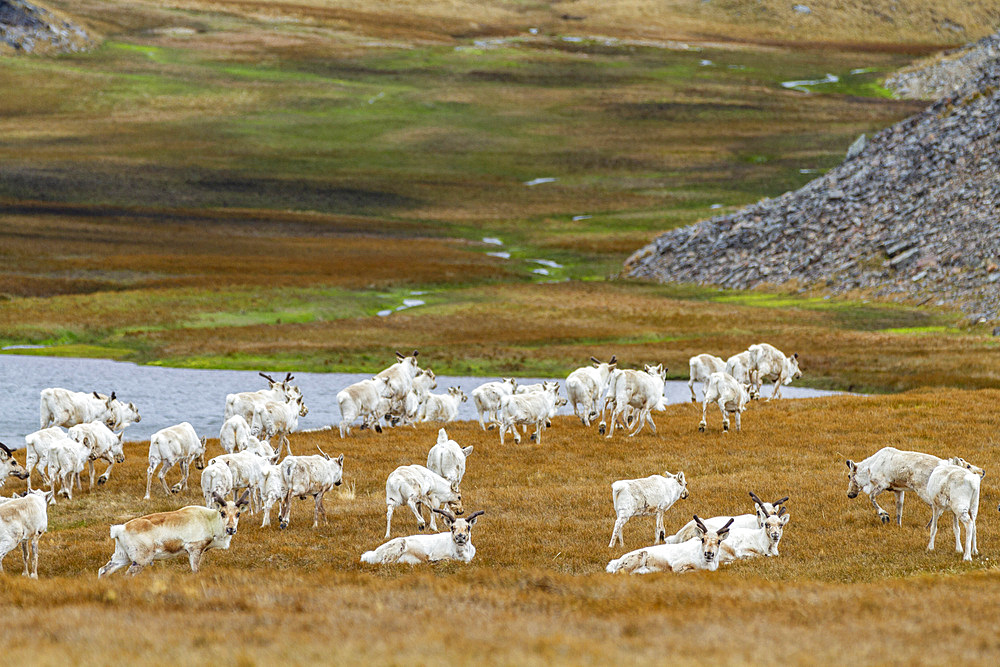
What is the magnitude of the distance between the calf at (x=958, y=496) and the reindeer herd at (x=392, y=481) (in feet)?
0.07

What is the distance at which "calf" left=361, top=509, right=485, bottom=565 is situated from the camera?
16766mm

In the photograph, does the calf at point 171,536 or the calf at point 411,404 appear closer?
the calf at point 171,536

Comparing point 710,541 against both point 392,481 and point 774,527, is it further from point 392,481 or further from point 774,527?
point 392,481

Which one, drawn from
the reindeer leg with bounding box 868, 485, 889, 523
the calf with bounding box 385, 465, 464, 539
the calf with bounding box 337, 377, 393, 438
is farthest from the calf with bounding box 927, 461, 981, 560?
the calf with bounding box 337, 377, 393, 438

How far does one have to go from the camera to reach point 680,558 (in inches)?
643

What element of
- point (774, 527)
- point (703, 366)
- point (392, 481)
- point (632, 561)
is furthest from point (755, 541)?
point (703, 366)

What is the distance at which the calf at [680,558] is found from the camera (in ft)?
52.9

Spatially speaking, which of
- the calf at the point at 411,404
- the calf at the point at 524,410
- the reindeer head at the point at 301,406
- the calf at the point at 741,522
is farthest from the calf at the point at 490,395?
the calf at the point at 741,522

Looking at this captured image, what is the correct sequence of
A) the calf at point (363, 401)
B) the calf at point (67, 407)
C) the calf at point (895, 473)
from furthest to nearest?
the calf at point (363, 401) → the calf at point (67, 407) → the calf at point (895, 473)

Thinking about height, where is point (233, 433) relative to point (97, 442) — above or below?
above

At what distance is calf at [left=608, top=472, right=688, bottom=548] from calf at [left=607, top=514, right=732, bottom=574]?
5.40 feet

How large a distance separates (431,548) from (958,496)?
8.83 metres

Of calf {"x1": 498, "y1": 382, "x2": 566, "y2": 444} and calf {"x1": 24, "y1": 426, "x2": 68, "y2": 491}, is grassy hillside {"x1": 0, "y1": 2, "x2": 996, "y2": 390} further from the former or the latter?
calf {"x1": 24, "y1": 426, "x2": 68, "y2": 491}

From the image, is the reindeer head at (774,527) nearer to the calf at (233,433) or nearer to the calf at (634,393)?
the calf at (634,393)
